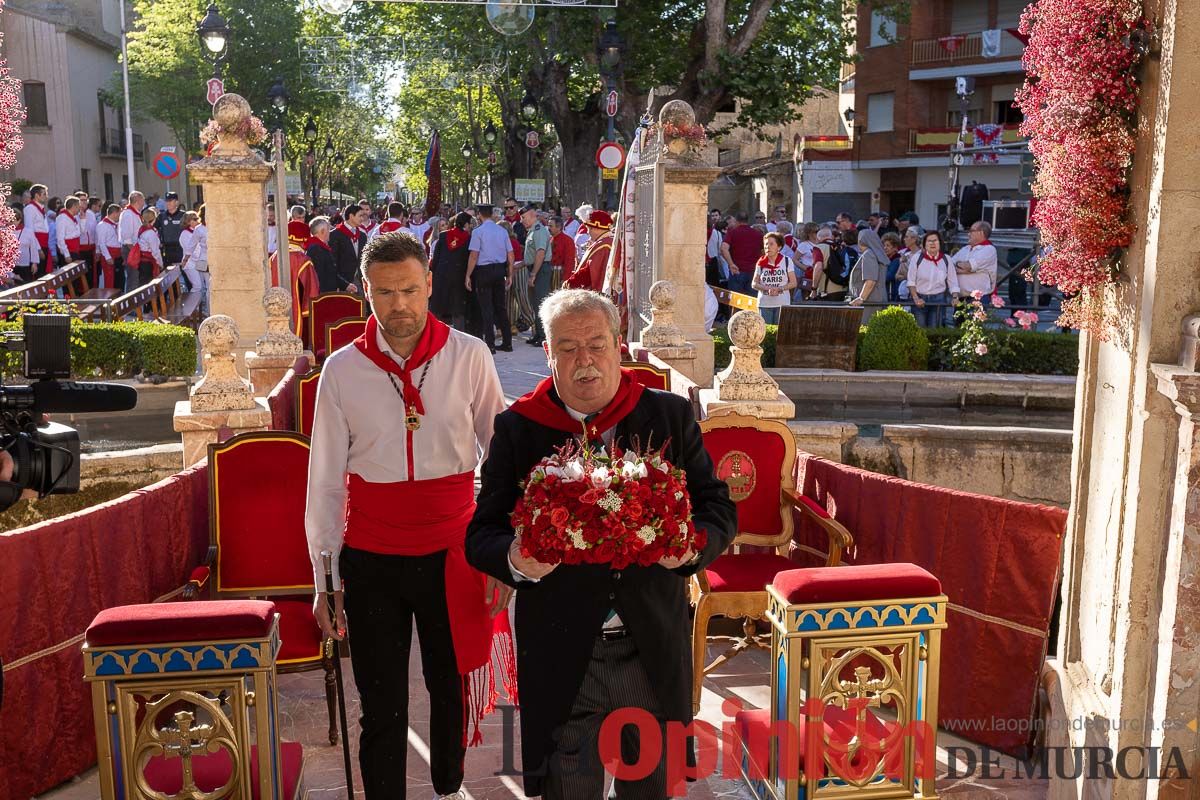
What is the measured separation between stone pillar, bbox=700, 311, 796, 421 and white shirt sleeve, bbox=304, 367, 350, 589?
289cm

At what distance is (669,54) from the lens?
81.5ft

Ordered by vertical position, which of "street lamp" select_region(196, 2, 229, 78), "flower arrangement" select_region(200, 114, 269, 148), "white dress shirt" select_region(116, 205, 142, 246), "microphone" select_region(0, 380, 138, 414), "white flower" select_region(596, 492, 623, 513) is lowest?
"white flower" select_region(596, 492, 623, 513)

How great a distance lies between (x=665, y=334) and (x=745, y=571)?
3.79m

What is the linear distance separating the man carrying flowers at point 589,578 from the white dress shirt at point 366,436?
508 mm

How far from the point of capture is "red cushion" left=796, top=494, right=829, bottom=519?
17.8 ft

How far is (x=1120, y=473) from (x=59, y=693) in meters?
3.99

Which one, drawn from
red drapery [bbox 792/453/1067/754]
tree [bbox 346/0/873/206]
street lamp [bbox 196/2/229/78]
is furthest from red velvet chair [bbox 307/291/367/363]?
tree [bbox 346/0/873/206]

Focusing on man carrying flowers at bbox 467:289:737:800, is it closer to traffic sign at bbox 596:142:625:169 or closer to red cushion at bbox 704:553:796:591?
red cushion at bbox 704:553:796:591

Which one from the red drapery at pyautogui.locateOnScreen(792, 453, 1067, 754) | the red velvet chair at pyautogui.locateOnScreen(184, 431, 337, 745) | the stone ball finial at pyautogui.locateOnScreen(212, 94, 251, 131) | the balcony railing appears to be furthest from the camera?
the balcony railing

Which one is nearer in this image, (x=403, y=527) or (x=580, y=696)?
(x=580, y=696)

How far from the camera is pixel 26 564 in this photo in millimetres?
4289

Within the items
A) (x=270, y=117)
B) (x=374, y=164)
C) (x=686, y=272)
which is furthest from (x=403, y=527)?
(x=374, y=164)

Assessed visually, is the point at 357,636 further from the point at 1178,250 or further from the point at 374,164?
the point at 374,164

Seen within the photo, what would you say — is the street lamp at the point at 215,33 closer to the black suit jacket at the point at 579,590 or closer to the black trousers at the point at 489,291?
the black trousers at the point at 489,291
